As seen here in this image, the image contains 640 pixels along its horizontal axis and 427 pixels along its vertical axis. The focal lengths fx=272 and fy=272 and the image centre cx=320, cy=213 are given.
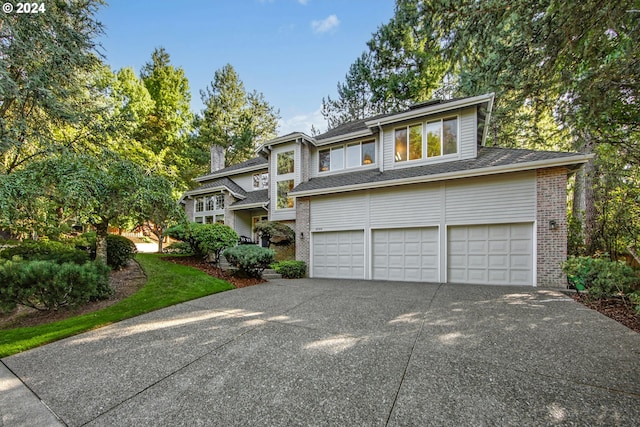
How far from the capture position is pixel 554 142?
14617 millimetres

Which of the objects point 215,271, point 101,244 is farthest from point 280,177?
point 101,244

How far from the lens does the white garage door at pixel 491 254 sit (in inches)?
320

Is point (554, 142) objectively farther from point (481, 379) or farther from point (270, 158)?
point (481, 379)

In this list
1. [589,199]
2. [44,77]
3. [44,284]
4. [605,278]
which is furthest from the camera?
[589,199]

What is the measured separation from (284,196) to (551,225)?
34.4ft

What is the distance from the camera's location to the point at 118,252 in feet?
28.8

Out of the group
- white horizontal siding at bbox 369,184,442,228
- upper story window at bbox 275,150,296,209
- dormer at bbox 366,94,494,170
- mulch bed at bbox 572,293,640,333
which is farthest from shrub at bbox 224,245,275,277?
mulch bed at bbox 572,293,640,333

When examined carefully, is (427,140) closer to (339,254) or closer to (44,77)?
(339,254)

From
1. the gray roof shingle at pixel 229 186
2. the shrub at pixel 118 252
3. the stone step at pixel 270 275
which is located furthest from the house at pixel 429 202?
the shrub at pixel 118 252

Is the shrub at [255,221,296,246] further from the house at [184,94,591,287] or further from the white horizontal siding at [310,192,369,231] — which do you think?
the white horizontal siding at [310,192,369,231]

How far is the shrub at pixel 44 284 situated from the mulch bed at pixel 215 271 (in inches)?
141

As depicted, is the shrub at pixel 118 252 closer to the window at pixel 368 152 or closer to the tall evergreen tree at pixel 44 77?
the tall evergreen tree at pixel 44 77

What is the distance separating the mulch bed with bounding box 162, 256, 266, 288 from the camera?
8.87 meters

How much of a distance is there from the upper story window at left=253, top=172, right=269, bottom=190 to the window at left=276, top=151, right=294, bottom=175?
249 cm
